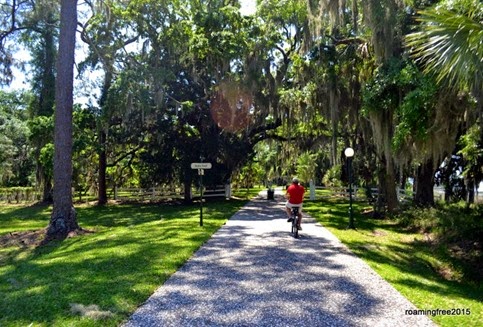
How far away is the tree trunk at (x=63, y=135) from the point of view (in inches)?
412

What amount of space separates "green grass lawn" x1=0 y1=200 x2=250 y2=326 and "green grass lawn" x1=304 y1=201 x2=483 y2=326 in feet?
10.9

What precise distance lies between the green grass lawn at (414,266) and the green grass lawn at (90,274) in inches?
131

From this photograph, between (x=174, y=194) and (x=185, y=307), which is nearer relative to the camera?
(x=185, y=307)

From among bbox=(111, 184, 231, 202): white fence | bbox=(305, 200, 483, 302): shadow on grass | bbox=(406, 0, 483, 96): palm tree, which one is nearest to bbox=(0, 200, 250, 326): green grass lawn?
bbox=(305, 200, 483, 302): shadow on grass

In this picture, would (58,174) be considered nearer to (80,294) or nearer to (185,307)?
(80,294)

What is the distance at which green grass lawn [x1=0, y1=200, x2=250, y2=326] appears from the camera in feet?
13.9

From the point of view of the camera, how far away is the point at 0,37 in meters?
16.9

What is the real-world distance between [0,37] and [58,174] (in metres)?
10.2

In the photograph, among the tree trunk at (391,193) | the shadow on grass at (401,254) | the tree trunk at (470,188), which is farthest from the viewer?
the tree trunk at (470,188)

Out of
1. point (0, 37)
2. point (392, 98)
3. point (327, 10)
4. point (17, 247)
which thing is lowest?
point (17, 247)

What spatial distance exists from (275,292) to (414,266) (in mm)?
3565

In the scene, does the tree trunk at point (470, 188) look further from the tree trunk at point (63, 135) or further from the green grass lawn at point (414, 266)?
the tree trunk at point (63, 135)

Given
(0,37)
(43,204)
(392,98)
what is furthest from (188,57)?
(43,204)

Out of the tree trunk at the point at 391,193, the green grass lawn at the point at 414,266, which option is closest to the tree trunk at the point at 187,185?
the green grass lawn at the point at 414,266
